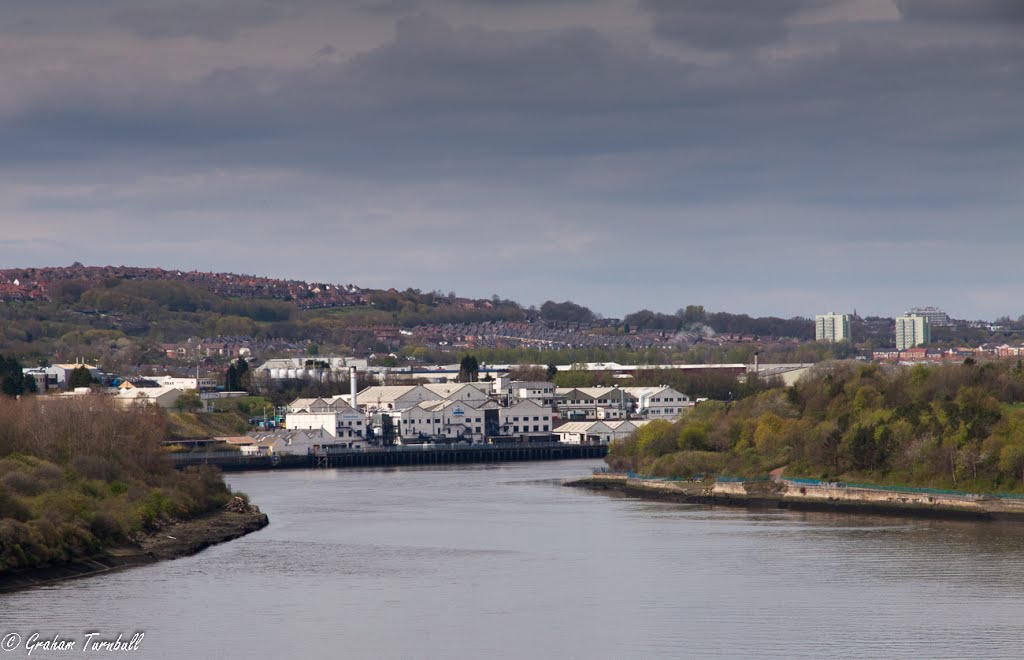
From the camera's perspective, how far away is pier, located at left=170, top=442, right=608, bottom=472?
2322 inches

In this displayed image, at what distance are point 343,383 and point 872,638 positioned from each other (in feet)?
211

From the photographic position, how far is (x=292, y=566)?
89.9ft

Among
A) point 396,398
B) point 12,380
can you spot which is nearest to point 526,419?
point 396,398

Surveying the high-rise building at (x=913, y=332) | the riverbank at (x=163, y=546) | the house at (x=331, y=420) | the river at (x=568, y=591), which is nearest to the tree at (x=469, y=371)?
the house at (x=331, y=420)

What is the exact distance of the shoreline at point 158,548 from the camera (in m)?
24.6

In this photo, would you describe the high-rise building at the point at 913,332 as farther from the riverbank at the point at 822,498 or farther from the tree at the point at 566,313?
the riverbank at the point at 822,498

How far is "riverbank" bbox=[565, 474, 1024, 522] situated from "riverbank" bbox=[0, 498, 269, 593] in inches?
445

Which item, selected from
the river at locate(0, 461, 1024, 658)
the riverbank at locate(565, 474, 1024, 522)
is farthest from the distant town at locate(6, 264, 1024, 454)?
the river at locate(0, 461, 1024, 658)

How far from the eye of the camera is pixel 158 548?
2875cm

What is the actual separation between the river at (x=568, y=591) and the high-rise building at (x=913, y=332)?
412 feet

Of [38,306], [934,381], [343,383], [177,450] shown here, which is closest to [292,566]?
[934,381]

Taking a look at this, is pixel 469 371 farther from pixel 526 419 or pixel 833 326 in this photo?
pixel 833 326

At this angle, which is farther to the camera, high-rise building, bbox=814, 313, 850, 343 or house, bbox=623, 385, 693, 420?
high-rise building, bbox=814, 313, 850, 343

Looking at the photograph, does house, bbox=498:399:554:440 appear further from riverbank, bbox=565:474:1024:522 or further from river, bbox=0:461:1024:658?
river, bbox=0:461:1024:658
